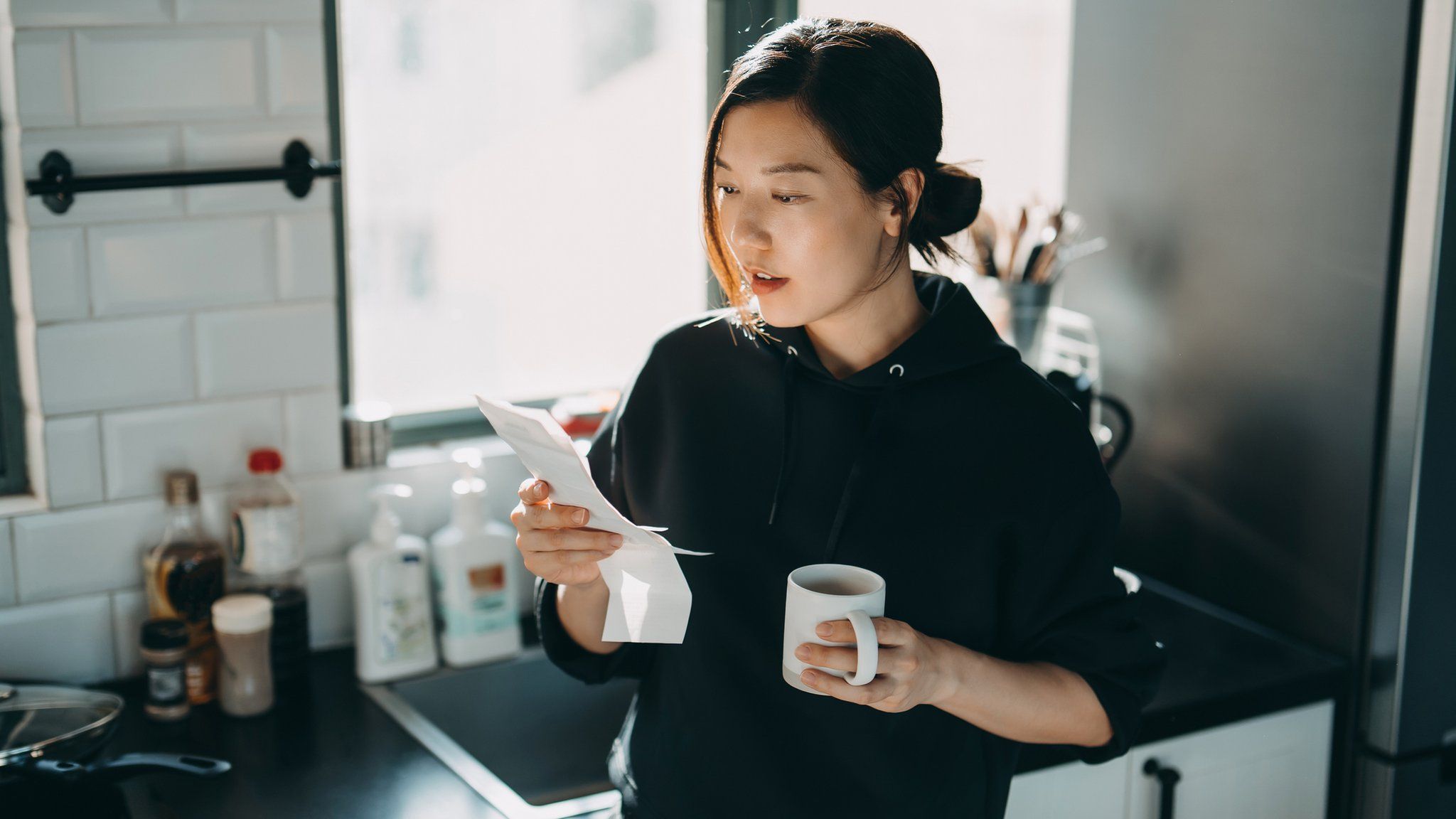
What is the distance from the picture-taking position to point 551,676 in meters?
1.81

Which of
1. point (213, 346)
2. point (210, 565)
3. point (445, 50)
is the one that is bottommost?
point (210, 565)

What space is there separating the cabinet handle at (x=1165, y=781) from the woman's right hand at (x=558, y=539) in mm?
812

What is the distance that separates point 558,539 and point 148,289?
75 centimetres

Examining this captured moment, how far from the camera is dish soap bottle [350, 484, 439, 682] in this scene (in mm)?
1701

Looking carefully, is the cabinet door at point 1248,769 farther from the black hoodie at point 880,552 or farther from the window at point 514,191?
the window at point 514,191

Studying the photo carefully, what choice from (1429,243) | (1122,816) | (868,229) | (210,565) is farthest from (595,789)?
(1429,243)

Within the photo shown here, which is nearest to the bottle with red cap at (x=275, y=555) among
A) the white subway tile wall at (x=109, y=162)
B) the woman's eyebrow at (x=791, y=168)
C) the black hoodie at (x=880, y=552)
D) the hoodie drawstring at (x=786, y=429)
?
the white subway tile wall at (x=109, y=162)

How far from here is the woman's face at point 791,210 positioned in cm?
115

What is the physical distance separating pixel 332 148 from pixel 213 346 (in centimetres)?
33

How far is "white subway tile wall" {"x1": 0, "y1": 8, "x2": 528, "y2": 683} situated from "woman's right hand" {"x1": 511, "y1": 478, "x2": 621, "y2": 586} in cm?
67

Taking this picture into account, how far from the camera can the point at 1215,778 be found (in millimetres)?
1667

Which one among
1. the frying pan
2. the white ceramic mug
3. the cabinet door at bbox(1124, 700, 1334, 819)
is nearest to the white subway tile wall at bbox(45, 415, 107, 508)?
the frying pan

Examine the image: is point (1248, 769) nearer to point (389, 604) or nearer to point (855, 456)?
point (855, 456)

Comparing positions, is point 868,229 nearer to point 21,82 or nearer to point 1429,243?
point 1429,243
